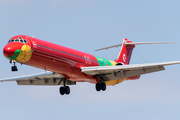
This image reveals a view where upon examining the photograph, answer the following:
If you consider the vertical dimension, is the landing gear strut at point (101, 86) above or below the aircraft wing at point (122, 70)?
below

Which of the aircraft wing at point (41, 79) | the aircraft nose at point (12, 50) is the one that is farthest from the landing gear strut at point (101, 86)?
the aircraft nose at point (12, 50)

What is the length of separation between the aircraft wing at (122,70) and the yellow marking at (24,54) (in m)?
6.26

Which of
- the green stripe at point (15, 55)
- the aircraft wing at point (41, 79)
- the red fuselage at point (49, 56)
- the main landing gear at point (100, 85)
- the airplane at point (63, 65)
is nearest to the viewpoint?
the green stripe at point (15, 55)

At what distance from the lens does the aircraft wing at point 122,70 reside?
118 feet

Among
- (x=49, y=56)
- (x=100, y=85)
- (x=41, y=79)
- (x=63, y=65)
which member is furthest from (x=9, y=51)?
(x=41, y=79)

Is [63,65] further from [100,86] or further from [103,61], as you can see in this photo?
[103,61]

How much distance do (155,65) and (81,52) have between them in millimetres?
7199

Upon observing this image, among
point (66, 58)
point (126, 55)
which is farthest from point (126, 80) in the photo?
point (66, 58)

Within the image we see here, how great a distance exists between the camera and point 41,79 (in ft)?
138

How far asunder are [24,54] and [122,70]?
34.7 feet

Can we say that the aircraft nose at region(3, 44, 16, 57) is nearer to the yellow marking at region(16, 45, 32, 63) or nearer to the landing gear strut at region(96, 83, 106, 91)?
the yellow marking at region(16, 45, 32, 63)

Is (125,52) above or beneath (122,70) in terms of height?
above

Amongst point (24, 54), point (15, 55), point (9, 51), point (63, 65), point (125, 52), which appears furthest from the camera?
point (125, 52)

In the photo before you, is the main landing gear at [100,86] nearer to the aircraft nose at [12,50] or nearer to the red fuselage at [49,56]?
the red fuselage at [49,56]
